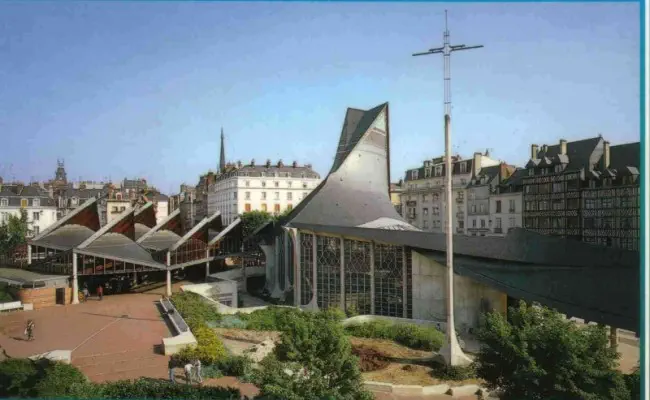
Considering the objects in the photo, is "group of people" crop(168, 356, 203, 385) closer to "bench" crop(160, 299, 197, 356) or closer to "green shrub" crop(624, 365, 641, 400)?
"bench" crop(160, 299, 197, 356)

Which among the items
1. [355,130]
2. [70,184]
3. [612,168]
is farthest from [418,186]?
[70,184]

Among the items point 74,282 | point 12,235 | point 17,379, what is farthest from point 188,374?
point 12,235

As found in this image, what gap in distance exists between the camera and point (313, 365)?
9219mm

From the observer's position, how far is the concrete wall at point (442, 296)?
1753 cm

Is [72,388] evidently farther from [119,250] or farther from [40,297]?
[119,250]

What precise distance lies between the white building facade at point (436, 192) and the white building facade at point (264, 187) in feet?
39.2

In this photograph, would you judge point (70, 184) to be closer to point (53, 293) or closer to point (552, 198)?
point (53, 293)

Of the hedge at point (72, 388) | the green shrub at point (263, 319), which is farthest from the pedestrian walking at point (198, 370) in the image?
the green shrub at point (263, 319)

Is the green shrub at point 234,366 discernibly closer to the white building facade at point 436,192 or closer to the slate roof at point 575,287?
the slate roof at point 575,287

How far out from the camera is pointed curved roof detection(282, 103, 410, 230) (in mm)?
24922

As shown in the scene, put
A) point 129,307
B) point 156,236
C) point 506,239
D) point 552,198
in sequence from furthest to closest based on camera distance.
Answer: point 156,236, point 552,198, point 129,307, point 506,239

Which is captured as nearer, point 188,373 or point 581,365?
point 581,365

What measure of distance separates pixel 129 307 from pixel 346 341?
51.2 ft

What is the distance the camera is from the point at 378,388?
11.7 meters
